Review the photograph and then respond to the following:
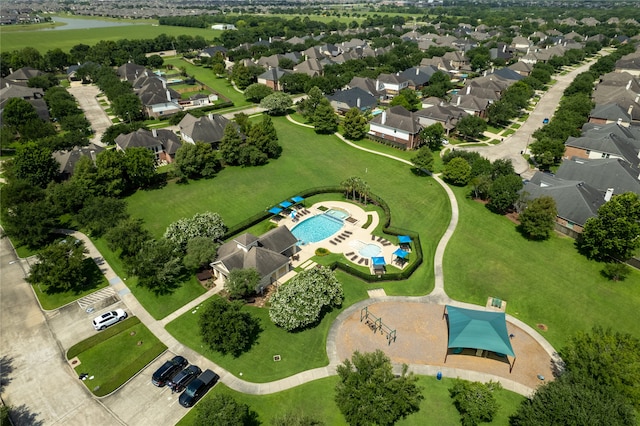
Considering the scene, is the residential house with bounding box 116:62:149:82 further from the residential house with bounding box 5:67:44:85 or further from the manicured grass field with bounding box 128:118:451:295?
the manicured grass field with bounding box 128:118:451:295

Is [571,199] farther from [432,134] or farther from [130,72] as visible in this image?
[130,72]

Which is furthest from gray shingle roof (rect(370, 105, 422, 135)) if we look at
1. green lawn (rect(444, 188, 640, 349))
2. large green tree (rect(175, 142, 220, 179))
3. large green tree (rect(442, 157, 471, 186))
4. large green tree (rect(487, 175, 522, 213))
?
large green tree (rect(175, 142, 220, 179))

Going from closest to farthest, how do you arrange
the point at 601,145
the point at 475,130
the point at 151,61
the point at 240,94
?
the point at 601,145, the point at 475,130, the point at 240,94, the point at 151,61

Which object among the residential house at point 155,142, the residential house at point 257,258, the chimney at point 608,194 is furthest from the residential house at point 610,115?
the residential house at point 155,142

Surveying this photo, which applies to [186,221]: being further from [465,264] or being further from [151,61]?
[151,61]

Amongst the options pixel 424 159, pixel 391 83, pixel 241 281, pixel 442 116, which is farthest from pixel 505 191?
pixel 391 83

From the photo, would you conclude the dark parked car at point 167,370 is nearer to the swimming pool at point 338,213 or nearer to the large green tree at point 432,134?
the swimming pool at point 338,213

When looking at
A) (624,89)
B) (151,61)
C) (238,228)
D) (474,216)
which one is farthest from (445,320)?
Result: (151,61)
